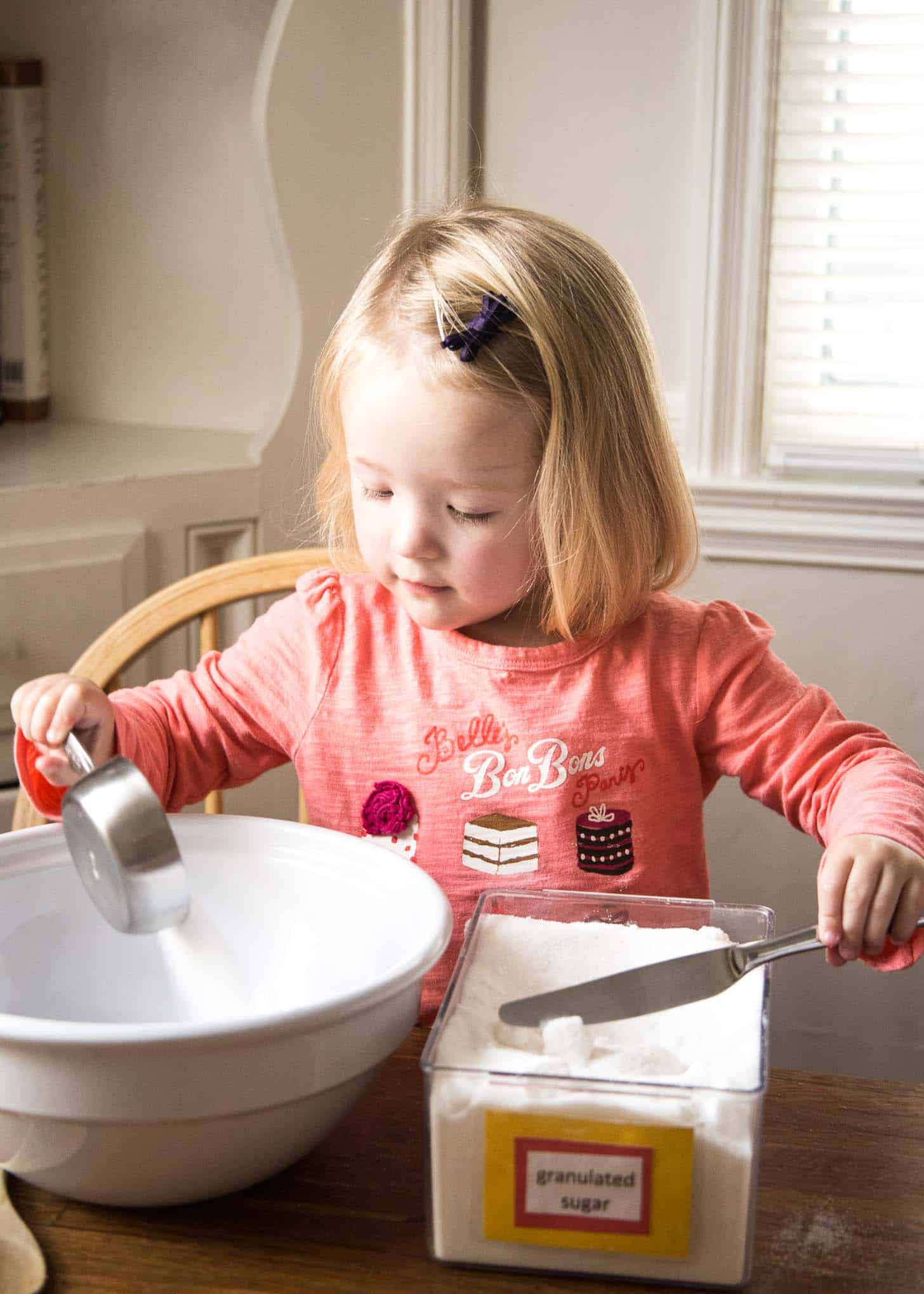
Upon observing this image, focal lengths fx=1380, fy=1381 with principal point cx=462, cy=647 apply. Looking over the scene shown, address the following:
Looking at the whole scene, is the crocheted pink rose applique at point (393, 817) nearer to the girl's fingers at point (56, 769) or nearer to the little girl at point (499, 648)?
the little girl at point (499, 648)

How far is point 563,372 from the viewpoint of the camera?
881 millimetres

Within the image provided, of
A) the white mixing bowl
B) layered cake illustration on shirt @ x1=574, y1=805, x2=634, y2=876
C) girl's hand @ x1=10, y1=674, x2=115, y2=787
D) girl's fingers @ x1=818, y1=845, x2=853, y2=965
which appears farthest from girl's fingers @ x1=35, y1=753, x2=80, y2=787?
girl's fingers @ x1=818, y1=845, x2=853, y2=965

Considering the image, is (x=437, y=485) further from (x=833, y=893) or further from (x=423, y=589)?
(x=833, y=893)

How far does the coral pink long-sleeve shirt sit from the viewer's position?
97cm

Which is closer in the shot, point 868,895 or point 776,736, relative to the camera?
point 868,895

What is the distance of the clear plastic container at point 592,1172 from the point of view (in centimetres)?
52

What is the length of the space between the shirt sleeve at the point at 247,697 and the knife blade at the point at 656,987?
0.44 m

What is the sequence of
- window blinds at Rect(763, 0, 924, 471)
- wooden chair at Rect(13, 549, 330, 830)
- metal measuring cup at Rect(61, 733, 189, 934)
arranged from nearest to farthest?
metal measuring cup at Rect(61, 733, 189, 934) → wooden chair at Rect(13, 549, 330, 830) → window blinds at Rect(763, 0, 924, 471)

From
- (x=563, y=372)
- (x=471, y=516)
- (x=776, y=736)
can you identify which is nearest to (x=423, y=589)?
(x=471, y=516)

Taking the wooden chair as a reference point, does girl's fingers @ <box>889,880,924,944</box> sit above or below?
below

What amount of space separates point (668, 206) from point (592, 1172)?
44.4 inches

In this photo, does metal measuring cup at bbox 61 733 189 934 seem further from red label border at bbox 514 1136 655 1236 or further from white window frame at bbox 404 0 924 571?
white window frame at bbox 404 0 924 571

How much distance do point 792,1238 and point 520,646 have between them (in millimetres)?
501

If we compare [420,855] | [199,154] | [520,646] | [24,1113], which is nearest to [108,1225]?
[24,1113]
